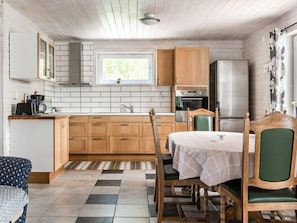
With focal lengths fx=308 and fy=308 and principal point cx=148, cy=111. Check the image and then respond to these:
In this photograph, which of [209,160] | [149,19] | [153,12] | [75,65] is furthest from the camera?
[75,65]

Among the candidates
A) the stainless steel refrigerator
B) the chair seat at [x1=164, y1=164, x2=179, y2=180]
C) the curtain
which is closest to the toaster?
the chair seat at [x1=164, y1=164, x2=179, y2=180]

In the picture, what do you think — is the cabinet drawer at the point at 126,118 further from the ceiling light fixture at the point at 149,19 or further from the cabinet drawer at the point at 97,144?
the ceiling light fixture at the point at 149,19

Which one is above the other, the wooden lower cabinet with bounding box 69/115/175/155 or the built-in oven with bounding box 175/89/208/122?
the built-in oven with bounding box 175/89/208/122

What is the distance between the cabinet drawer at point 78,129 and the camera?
5617mm

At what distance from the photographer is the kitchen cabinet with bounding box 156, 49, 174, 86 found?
19.6 feet

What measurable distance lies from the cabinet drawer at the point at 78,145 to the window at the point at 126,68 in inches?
50.7

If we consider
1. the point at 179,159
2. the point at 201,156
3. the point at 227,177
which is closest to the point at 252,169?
the point at 227,177

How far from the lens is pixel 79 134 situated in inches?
222

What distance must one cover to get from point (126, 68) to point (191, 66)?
4.47 ft

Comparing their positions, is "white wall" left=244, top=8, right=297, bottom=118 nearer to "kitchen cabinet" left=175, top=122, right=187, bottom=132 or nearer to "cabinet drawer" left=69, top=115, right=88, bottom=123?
"kitchen cabinet" left=175, top=122, right=187, bottom=132

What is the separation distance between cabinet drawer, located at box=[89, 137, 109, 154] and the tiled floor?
941mm

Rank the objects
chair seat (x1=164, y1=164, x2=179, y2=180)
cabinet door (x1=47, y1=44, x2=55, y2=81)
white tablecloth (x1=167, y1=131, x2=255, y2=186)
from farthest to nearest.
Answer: cabinet door (x1=47, y1=44, x2=55, y2=81), chair seat (x1=164, y1=164, x2=179, y2=180), white tablecloth (x1=167, y1=131, x2=255, y2=186)

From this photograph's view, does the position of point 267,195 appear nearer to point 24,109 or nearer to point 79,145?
point 24,109

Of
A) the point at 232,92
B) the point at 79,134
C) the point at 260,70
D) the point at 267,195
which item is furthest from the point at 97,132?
the point at 267,195
